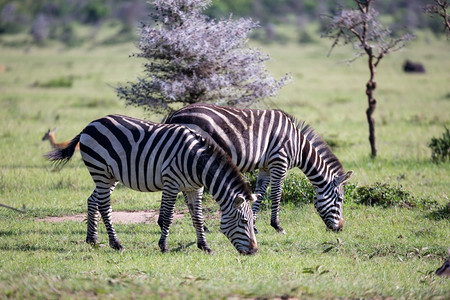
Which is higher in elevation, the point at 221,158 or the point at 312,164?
the point at 221,158

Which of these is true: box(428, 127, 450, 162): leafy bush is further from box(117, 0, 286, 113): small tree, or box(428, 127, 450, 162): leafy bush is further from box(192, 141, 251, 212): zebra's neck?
box(192, 141, 251, 212): zebra's neck

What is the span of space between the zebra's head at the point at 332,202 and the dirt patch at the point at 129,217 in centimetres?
229

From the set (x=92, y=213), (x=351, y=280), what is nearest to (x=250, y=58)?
(x=92, y=213)

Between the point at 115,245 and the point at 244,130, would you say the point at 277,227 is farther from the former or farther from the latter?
the point at 115,245

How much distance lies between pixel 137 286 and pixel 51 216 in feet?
15.5

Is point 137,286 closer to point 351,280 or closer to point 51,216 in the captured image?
point 351,280

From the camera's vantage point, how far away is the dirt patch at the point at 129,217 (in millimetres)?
9516

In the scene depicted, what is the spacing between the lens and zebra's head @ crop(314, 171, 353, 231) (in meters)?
8.95

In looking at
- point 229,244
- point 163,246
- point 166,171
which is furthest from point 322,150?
point 163,246

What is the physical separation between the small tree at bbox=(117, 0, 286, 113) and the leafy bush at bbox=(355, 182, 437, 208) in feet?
8.63

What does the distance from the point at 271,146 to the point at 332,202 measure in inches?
48.6

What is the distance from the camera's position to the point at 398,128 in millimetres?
18875

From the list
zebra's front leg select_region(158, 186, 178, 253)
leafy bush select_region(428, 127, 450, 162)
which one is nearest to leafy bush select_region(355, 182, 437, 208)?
leafy bush select_region(428, 127, 450, 162)

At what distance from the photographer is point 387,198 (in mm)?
10156
